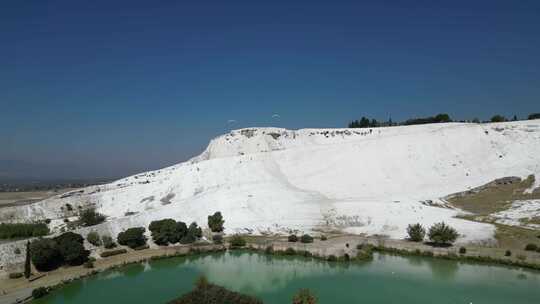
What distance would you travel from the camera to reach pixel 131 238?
40.0 m

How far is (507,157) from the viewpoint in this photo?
6350 cm

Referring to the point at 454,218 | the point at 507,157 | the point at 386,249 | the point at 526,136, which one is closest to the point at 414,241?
the point at 386,249

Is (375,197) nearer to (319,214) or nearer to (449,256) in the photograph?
(319,214)

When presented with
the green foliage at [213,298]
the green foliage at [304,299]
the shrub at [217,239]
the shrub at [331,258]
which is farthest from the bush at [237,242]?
the green foliage at [304,299]

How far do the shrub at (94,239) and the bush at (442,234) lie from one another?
32.8 meters

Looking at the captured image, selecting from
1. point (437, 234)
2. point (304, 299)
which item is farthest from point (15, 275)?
point (437, 234)

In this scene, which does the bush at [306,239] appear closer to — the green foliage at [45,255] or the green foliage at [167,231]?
the green foliage at [167,231]

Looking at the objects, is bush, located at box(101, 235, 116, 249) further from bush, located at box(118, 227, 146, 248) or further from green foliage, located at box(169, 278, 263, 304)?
green foliage, located at box(169, 278, 263, 304)

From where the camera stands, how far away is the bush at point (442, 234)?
38.3 meters

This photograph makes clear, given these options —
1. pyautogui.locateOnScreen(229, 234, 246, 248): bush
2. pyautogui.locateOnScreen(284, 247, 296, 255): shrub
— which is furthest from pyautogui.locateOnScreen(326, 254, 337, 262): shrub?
pyautogui.locateOnScreen(229, 234, 246, 248): bush

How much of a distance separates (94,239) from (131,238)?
3.42m

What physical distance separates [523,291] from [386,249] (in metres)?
12.9

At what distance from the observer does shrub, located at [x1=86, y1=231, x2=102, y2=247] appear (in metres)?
38.6

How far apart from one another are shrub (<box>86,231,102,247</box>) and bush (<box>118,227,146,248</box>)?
6.51 ft
